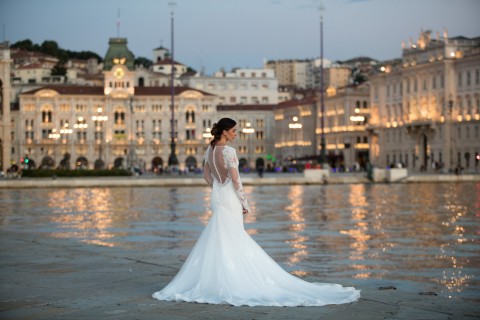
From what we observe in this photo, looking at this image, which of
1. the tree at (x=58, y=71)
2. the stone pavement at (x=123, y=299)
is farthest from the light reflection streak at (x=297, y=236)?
the tree at (x=58, y=71)

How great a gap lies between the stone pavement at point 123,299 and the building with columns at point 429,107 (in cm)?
7618

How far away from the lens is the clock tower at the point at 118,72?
136 meters

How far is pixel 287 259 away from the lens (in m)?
14.6

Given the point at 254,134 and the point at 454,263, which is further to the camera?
the point at 254,134

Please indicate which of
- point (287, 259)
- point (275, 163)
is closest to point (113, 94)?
point (275, 163)

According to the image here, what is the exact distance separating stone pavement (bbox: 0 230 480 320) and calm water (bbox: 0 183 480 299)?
140 centimetres

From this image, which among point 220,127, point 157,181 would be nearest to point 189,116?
point 157,181

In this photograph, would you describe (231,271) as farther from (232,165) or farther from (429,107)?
(429,107)

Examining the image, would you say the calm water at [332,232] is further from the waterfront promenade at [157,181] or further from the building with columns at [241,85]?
the building with columns at [241,85]

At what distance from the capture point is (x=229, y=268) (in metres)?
9.62

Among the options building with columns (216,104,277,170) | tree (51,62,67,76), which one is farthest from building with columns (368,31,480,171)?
tree (51,62,67,76)

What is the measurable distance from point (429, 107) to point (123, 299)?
304 feet

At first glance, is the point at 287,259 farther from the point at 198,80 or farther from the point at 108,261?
the point at 198,80

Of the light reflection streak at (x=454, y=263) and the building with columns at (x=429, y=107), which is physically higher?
the building with columns at (x=429, y=107)
